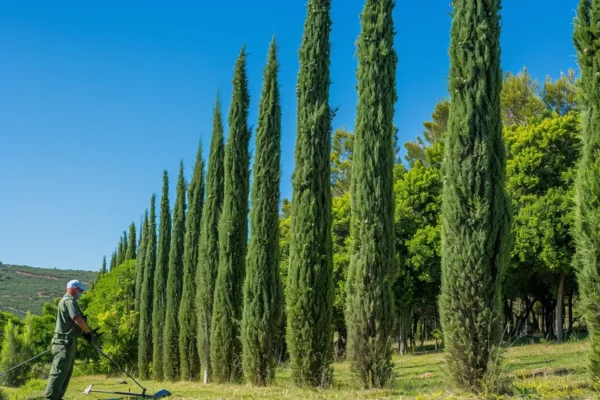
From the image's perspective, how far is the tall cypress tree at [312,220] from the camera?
11.6 meters

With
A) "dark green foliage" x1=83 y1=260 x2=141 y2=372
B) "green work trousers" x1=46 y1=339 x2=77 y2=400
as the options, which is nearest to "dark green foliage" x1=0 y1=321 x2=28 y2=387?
"dark green foliage" x1=83 y1=260 x2=141 y2=372

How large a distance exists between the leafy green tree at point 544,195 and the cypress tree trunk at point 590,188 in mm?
19135

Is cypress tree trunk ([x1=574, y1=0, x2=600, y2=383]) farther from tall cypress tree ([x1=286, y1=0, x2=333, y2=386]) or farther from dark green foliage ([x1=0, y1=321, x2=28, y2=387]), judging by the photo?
dark green foliage ([x1=0, y1=321, x2=28, y2=387])

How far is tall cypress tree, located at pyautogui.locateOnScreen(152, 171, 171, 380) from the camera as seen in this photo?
2684cm

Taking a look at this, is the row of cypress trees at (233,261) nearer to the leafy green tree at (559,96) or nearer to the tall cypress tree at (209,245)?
the tall cypress tree at (209,245)

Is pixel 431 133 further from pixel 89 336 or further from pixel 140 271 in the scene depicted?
pixel 89 336

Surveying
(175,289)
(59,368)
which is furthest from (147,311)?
(59,368)

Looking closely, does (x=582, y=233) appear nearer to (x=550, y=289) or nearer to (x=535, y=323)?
(x=550, y=289)

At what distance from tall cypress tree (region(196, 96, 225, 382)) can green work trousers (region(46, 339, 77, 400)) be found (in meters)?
8.68

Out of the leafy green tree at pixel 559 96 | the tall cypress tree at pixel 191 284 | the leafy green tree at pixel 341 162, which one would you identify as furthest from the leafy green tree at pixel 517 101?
the tall cypress tree at pixel 191 284

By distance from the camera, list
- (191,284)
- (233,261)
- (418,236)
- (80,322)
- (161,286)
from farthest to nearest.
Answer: (418,236)
(161,286)
(191,284)
(233,261)
(80,322)

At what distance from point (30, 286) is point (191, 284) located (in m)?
90.1

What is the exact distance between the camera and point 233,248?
643 inches

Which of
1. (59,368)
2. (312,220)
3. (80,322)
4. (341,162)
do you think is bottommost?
(59,368)
